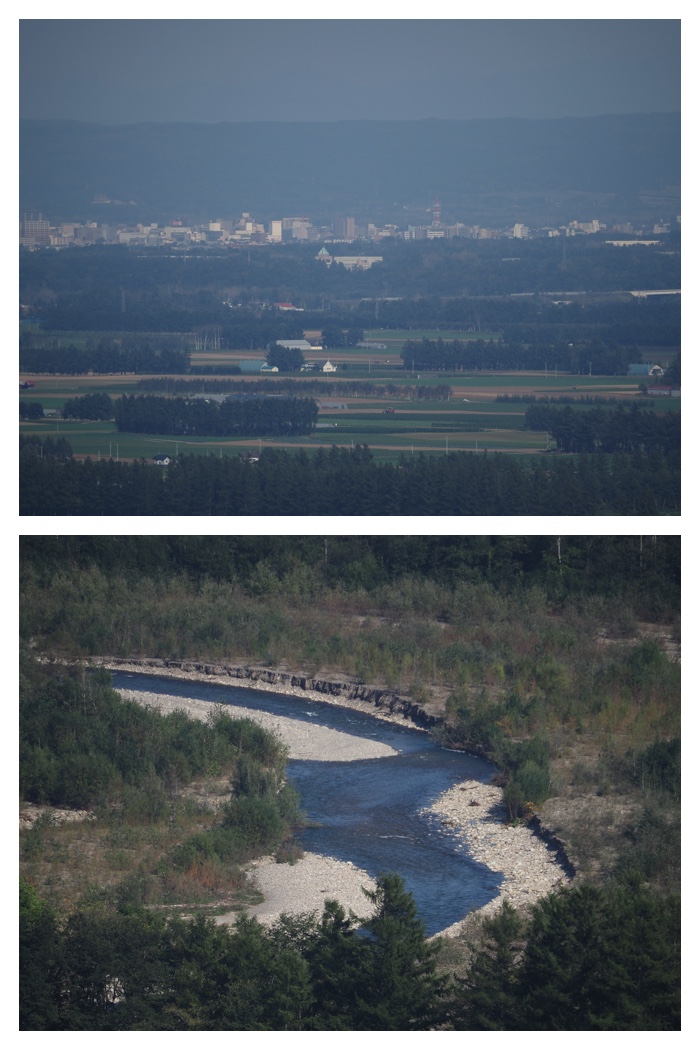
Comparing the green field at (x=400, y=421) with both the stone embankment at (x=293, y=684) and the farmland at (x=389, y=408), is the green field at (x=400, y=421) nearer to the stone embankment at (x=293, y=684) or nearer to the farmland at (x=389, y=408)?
the farmland at (x=389, y=408)

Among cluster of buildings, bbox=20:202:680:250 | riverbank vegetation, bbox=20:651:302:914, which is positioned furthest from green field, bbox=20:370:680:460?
riverbank vegetation, bbox=20:651:302:914

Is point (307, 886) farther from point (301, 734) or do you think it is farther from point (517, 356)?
point (517, 356)

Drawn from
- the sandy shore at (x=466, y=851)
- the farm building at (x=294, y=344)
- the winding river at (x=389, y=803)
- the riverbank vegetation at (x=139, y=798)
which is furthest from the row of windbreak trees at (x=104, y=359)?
the sandy shore at (x=466, y=851)

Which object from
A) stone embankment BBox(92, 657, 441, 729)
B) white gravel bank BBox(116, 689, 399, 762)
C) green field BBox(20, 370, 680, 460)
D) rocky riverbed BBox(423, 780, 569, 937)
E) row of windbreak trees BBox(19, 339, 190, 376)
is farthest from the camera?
row of windbreak trees BBox(19, 339, 190, 376)

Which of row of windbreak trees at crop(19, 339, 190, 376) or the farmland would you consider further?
row of windbreak trees at crop(19, 339, 190, 376)

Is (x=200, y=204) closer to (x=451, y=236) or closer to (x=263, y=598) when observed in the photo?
(x=451, y=236)

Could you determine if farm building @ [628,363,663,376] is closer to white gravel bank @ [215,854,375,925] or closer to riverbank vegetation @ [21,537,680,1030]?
riverbank vegetation @ [21,537,680,1030]

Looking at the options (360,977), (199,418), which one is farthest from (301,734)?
(360,977)
